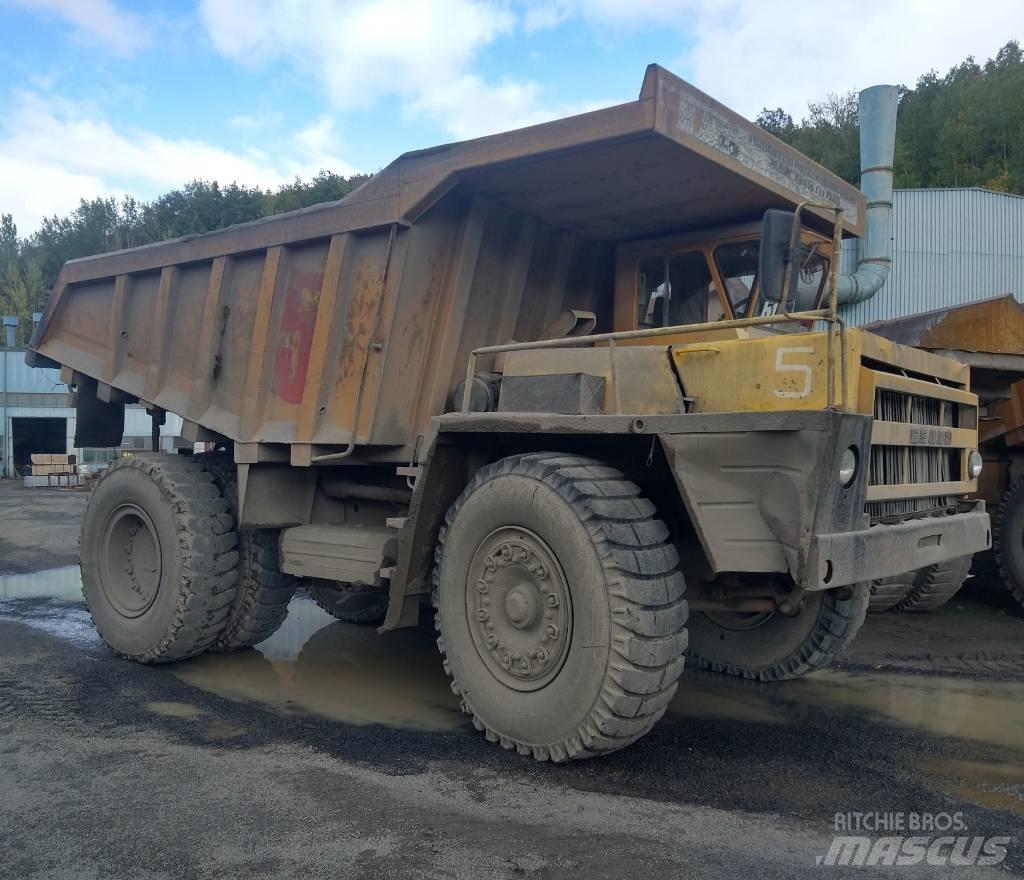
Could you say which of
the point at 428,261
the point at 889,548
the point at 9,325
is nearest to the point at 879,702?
the point at 889,548

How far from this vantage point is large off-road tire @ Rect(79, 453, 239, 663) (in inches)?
230

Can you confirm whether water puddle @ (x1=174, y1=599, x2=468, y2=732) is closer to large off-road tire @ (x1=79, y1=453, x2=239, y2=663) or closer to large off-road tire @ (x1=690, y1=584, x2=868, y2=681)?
large off-road tire @ (x1=79, y1=453, x2=239, y2=663)

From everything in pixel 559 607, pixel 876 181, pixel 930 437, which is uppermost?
pixel 876 181

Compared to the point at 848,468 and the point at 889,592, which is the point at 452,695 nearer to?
the point at 848,468

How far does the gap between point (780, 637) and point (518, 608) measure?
199 centimetres

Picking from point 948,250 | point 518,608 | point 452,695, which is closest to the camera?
point 518,608

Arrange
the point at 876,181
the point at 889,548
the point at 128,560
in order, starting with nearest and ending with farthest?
the point at 889,548
the point at 128,560
the point at 876,181

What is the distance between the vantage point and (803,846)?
3.25 m

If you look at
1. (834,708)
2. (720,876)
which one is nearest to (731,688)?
(834,708)

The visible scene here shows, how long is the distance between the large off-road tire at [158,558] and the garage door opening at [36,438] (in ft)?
108

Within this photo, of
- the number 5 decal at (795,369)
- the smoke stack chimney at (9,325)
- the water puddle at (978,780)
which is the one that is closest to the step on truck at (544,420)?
the number 5 decal at (795,369)

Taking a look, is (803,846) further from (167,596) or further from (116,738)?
(167,596)

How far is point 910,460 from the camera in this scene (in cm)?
456

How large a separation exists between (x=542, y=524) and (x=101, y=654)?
13.2 ft
